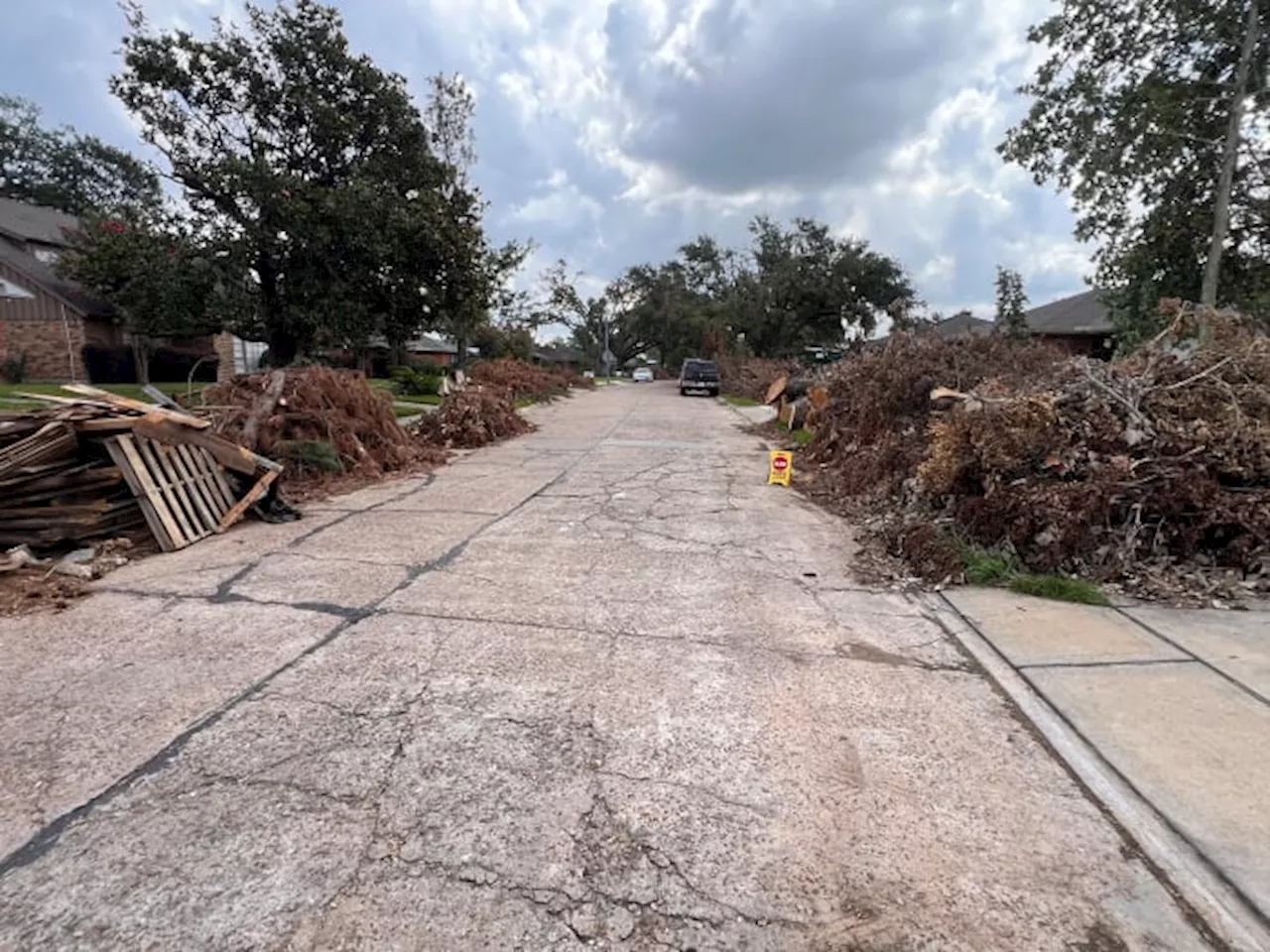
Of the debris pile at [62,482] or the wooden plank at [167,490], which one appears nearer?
the debris pile at [62,482]

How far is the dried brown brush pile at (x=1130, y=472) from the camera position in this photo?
4672mm

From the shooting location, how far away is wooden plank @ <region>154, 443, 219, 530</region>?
18.8 feet

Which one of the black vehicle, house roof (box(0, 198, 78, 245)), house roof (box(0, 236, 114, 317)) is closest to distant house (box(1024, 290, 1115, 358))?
the black vehicle

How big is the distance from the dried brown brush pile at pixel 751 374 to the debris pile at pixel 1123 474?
16.8 m

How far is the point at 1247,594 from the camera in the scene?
14.3 feet

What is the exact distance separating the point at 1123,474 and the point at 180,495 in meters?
7.53

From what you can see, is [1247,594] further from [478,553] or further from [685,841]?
[478,553]

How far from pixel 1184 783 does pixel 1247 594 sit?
2.72m

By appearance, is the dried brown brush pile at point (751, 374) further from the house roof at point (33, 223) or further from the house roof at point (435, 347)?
the house roof at point (33, 223)

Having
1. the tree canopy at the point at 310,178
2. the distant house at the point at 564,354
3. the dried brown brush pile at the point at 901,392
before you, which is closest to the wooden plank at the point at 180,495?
the dried brown brush pile at the point at 901,392

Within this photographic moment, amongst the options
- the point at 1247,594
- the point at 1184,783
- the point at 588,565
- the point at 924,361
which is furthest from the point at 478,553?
the point at 924,361

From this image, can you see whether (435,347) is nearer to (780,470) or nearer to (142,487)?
(780,470)

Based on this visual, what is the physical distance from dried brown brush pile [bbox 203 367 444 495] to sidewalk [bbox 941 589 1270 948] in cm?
716

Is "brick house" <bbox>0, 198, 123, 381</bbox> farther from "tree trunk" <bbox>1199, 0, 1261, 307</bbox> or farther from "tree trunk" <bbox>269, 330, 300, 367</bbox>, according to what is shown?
"tree trunk" <bbox>1199, 0, 1261, 307</bbox>
